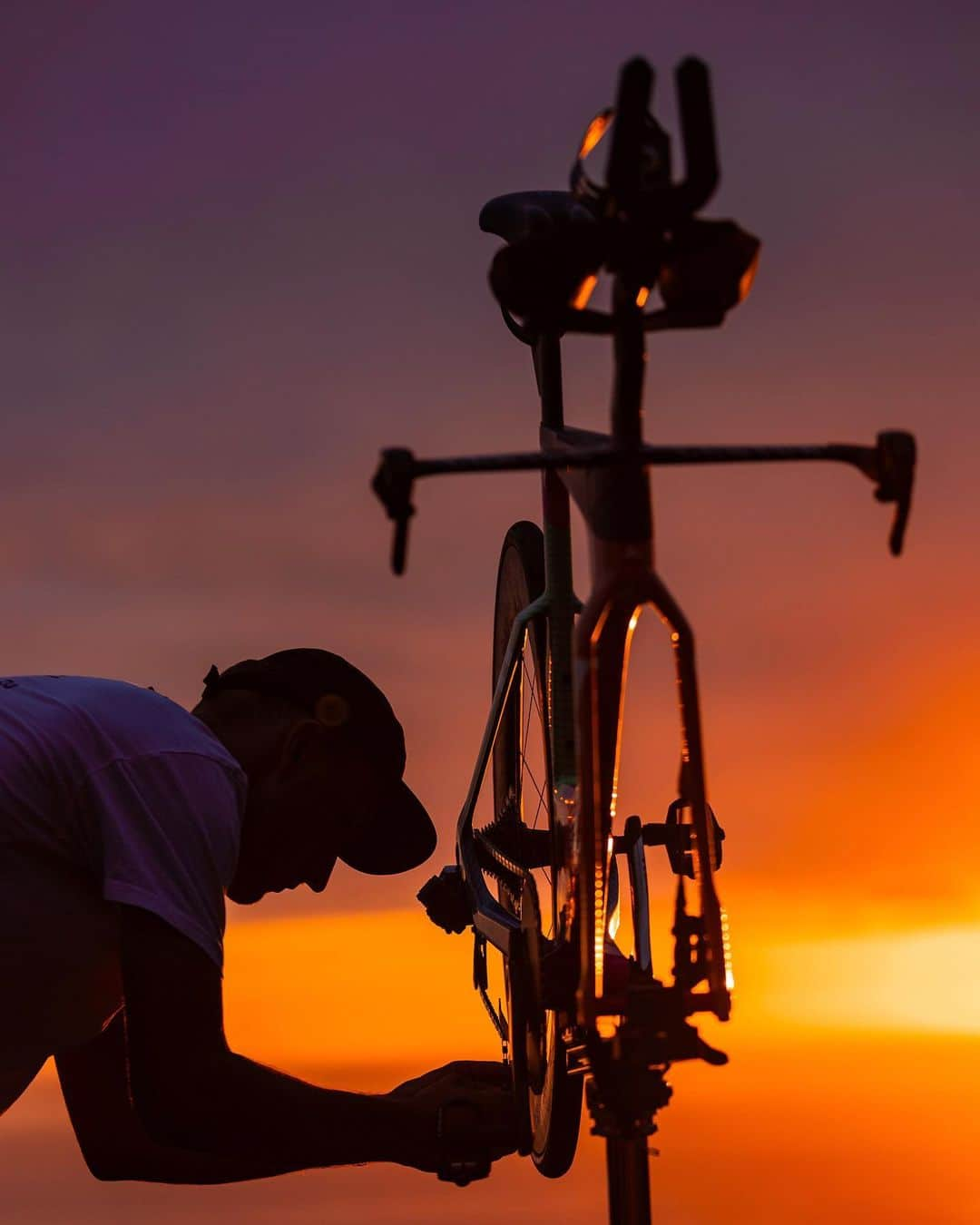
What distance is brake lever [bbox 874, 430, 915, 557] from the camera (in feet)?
8.79

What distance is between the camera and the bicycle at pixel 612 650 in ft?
8.27

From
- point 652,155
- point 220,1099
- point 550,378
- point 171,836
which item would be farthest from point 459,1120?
point 550,378

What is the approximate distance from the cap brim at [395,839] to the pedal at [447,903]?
1.47ft

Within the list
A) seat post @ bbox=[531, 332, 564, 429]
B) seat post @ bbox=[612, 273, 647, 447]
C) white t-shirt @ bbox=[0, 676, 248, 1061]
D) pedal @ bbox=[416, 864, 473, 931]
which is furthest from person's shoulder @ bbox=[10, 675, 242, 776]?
seat post @ bbox=[531, 332, 564, 429]

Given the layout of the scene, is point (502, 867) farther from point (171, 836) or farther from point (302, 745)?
point (171, 836)

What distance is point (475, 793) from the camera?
4.64 metres

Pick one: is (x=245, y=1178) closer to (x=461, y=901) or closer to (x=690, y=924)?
(x=461, y=901)

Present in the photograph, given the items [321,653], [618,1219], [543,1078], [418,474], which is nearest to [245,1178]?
[543,1078]

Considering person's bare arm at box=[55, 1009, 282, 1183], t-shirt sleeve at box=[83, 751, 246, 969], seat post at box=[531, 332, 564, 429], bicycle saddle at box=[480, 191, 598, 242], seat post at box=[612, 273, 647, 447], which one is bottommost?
person's bare arm at box=[55, 1009, 282, 1183]

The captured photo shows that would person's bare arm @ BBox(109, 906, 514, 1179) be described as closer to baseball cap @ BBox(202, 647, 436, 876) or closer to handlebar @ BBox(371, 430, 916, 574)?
baseball cap @ BBox(202, 647, 436, 876)

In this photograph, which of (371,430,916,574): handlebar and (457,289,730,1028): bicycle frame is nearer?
(371,430,916,574): handlebar

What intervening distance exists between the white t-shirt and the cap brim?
73cm

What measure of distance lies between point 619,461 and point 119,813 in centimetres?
115

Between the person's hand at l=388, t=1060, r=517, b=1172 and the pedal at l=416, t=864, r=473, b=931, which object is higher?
the pedal at l=416, t=864, r=473, b=931
